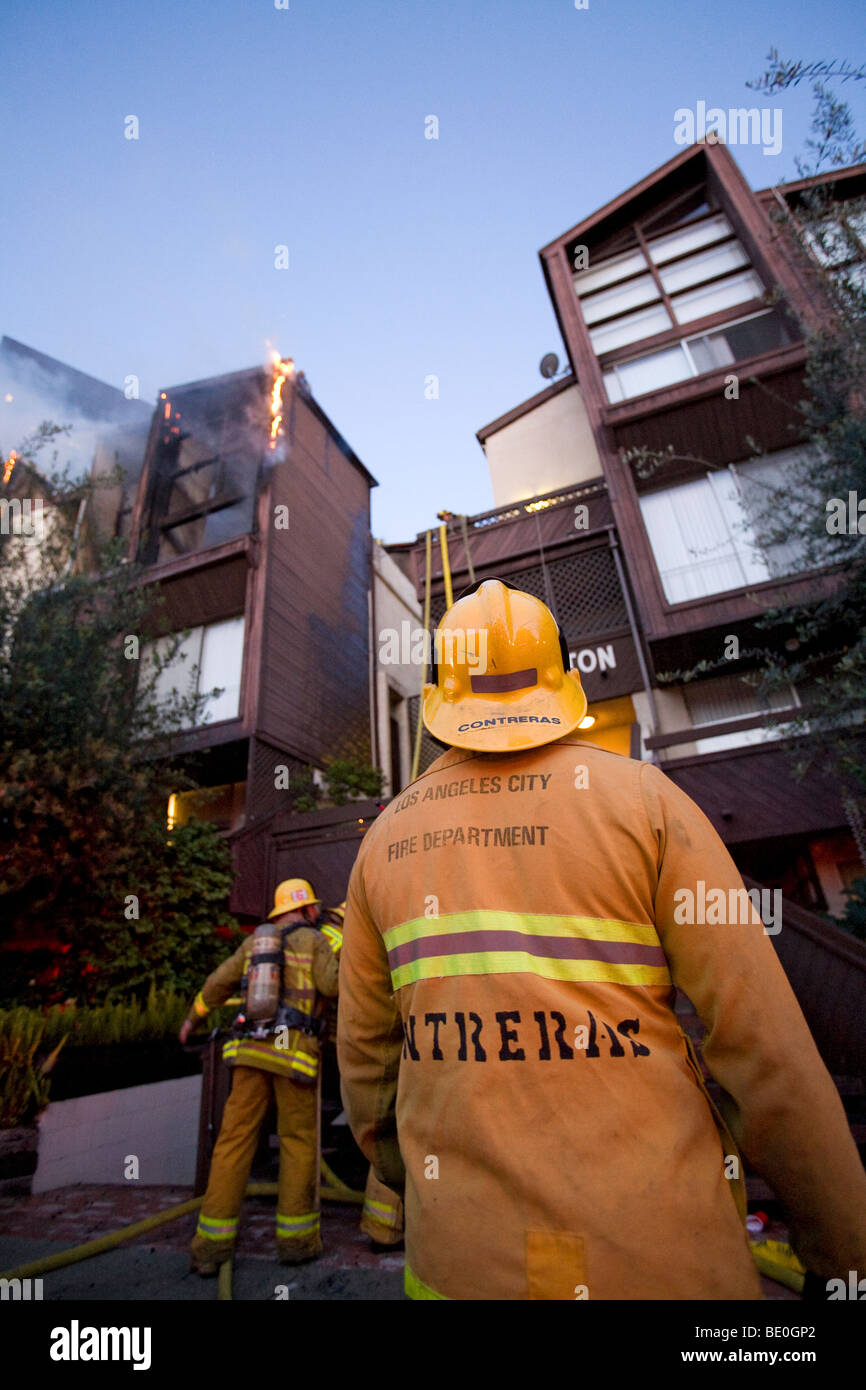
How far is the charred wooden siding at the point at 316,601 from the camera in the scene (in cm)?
1368

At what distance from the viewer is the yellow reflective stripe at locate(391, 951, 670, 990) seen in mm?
1286

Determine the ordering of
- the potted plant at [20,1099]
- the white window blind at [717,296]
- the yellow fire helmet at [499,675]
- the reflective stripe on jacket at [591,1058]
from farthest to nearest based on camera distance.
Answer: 1. the white window blind at [717,296]
2. the potted plant at [20,1099]
3. the yellow fire helmet at [499,675]
4. the reflective stripe on jacket at [591,1058]

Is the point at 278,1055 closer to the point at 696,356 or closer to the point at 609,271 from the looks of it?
the point at 696,356

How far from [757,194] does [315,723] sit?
14.3 meters

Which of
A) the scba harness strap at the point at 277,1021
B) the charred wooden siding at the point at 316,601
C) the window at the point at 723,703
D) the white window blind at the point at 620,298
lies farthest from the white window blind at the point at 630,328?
the scba harness strap at the point at 277,1021

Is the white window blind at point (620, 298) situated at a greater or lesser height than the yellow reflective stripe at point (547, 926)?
greater

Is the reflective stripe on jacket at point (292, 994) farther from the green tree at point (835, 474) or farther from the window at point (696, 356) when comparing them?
the window at point (696, 356)

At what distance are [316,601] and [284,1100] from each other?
1267 centimetres

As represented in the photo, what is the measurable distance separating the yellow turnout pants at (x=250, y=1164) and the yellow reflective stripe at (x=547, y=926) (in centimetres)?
333

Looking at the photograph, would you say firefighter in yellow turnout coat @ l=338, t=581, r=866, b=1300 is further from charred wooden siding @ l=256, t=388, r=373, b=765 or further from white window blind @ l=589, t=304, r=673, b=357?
white window blind @ l=589, t=304, r=673, b=357

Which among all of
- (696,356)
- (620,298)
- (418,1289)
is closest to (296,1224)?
(418,1289)

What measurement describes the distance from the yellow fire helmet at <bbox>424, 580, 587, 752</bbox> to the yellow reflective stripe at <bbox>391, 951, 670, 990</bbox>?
0.48 m

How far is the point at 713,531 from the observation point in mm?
10703
